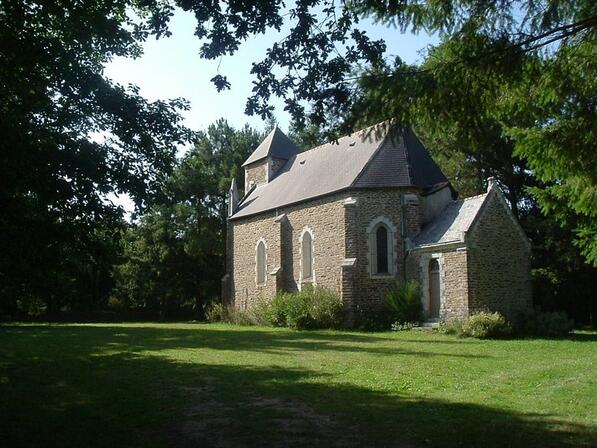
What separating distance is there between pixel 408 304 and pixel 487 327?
441cm

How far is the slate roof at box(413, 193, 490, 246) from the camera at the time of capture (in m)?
21.4

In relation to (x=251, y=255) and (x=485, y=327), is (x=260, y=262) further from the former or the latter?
(x=485, y=327)

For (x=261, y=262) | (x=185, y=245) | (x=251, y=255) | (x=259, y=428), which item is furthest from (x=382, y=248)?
(x=185, y=245)

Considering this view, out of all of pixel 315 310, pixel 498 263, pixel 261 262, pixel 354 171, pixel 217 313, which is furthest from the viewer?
pixel 217 313

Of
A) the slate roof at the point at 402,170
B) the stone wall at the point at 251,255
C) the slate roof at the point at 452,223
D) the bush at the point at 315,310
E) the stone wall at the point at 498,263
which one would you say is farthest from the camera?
the stone wall at the point at 251,255

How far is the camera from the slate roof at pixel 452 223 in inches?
843

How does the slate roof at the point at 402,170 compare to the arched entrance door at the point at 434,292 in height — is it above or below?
above

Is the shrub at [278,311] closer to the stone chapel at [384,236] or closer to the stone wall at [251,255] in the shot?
the stone chapel at [384,236]

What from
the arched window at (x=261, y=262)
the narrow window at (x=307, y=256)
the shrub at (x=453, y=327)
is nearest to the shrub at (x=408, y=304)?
the shrub at (x=453, y=327)

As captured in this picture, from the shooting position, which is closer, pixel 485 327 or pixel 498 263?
pixel 485 327

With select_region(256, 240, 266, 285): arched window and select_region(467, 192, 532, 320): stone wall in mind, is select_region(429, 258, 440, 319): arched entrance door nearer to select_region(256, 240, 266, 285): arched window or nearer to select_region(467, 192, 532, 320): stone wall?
select_region(467, 192, 532, 320): stone wall

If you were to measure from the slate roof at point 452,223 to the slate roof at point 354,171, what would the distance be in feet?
5.77

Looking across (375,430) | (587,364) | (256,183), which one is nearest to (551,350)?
(587,364)

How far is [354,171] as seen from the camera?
25156mm
